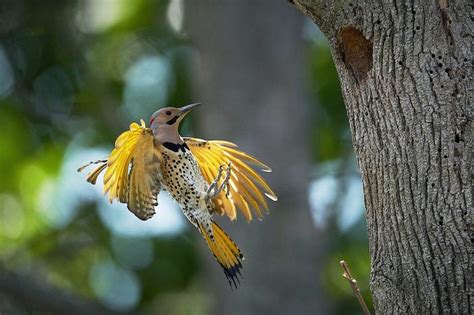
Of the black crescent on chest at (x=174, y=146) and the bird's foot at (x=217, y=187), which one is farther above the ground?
the black crescent on chest at (x=174, y=146)

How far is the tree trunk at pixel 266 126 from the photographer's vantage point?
904 centimetres

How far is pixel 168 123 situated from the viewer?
5016mm

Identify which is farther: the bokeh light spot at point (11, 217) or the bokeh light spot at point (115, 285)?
the bokeh light spot at point (11, 217)

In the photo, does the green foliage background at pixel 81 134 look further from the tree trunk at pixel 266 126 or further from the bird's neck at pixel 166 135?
the bird's neck at pixel 166 135

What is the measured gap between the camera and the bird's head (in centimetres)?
498

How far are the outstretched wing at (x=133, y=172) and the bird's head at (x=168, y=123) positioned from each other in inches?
6.1

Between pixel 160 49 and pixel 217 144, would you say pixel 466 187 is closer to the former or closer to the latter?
pixel 217 144

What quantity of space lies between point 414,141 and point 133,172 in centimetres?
135

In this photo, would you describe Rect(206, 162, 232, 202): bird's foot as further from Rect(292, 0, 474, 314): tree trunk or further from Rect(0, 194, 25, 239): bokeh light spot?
Rect(0, 194, 25, 239): bokeh light spot

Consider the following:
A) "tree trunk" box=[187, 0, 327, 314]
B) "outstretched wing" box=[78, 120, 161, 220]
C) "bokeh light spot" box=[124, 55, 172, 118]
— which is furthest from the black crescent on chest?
"bokeh light spot" box=[124, 55, 172, 118]

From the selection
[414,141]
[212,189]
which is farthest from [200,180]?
[414,141]

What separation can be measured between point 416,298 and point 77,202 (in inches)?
263

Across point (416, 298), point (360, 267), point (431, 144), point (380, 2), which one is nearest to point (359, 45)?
point (380, 2)

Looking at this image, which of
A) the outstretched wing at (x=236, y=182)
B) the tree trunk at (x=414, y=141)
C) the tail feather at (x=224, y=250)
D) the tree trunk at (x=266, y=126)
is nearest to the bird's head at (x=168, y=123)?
the outstretched wing at (x=236, y=182)
